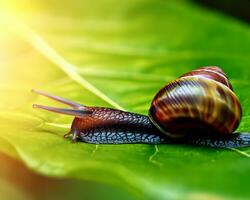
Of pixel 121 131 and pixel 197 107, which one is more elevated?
pixel 197 107

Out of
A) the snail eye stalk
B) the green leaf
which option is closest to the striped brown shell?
the green leaf

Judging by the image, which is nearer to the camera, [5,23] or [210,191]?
[210,191]

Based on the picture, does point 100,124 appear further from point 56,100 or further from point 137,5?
point 137,5

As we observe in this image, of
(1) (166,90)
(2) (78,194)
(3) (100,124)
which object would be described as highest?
(1) (166,90)

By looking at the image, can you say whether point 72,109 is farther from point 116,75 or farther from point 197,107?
point 116,75

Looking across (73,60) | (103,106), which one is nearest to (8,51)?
(73,60)

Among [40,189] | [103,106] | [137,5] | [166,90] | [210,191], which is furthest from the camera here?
[137,5]

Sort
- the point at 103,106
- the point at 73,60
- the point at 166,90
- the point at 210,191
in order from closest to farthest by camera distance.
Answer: the point at 210,191, the point at 166,90, the point at 103,106, the point at 73,60

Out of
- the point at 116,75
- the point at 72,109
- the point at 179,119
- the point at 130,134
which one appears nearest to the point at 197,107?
the point at 179,119
